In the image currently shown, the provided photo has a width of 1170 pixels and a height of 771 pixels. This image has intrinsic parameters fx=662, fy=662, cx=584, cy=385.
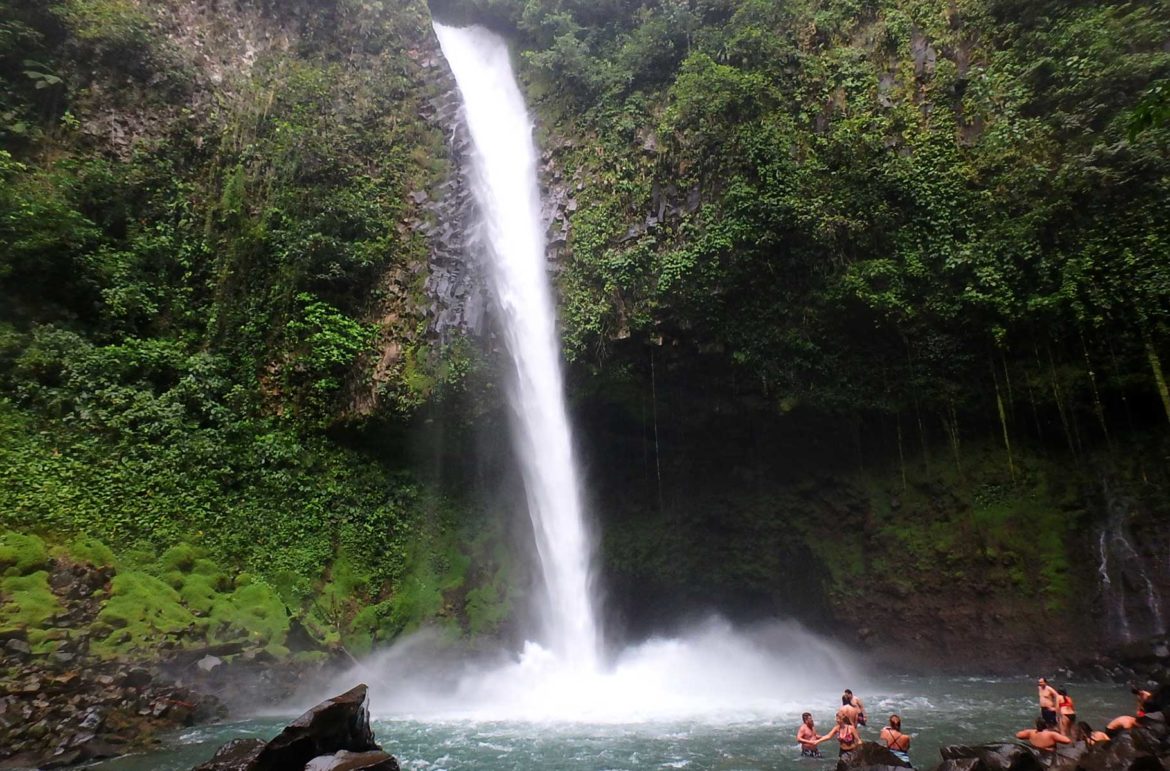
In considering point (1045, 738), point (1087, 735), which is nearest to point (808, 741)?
point (1045, 738)

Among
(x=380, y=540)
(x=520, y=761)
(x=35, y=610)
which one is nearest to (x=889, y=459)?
(x=520, y=761)

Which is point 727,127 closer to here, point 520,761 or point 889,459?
point 889,459

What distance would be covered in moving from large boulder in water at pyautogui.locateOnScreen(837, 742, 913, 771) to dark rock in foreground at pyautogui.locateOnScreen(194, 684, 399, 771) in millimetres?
4861

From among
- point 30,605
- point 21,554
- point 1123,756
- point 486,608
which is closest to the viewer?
point 1123,756

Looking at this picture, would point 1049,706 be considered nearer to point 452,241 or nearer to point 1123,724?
point 1123,724

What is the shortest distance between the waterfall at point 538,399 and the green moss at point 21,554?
9.10 meters

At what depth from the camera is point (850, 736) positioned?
803 centimetres

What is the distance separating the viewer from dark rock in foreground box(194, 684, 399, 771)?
6836mm

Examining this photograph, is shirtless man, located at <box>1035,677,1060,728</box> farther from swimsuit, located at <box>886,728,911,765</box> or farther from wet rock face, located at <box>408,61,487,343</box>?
wet rock face, located at <box>408,61,487,343</box>

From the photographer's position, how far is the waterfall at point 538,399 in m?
15.4

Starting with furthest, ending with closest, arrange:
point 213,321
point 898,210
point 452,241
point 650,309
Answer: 1. point 452,241
2. point 213,321
3. point 650,309
4. point 898,210

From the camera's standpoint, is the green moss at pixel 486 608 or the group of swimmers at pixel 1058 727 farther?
the green moss at pixel 486 608

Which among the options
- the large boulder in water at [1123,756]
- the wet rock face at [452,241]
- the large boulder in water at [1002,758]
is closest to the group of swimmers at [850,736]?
the large boulder in water at [1002,758]

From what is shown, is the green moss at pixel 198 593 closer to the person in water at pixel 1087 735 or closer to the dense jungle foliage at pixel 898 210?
the dense jungle foliage at pixel 898 210
